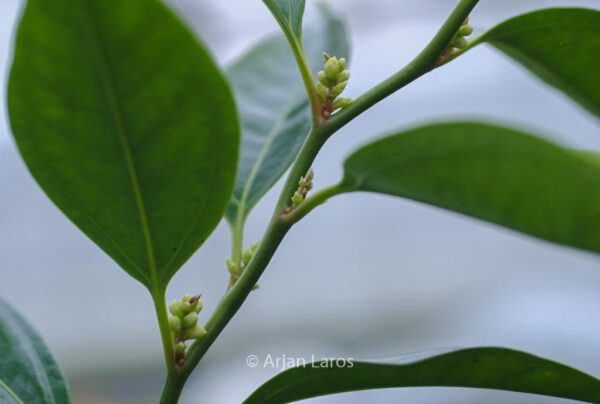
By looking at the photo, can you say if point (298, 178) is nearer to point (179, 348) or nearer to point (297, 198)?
point (297, 198)

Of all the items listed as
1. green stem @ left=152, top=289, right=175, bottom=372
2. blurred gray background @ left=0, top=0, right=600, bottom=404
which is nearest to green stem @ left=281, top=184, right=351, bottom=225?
green stem @ left=152, top=289, right=175, bottom=372

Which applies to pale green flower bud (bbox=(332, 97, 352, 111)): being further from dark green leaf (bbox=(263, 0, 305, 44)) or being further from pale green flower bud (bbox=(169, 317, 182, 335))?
pale green flower bud (bbox=(169, 317, 182, 335))

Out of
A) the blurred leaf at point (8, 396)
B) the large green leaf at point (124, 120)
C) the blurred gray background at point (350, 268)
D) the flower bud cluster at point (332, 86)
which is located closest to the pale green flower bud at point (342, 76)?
the flower bud cluster at point (332, 86)

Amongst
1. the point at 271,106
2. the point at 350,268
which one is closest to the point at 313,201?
the point at 271,106

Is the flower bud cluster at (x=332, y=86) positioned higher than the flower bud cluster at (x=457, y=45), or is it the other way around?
the flower bud cluster at (x=457, y=45)

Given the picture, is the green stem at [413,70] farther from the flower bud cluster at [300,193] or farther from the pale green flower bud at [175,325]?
the pale green flower bud at [175,325]

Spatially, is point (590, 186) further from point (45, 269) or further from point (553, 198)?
point (45, 269)

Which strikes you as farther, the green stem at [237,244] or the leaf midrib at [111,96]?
the green stem at [237,244]
